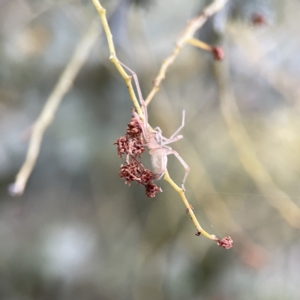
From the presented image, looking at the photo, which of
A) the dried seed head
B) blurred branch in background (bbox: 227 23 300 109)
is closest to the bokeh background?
blurred branch in background (bbox: 227 23 300 109)

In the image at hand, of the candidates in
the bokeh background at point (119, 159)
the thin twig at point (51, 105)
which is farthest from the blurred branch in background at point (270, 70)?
the thin twig at point (51, 105)

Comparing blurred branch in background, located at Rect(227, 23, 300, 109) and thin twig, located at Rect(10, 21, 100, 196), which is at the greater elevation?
blurred branch in background, located at Rect(227, 23, 300, 109)

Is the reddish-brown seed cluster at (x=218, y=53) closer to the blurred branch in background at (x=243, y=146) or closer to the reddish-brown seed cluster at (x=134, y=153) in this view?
the blurred branch in background at (x=243, y=146)

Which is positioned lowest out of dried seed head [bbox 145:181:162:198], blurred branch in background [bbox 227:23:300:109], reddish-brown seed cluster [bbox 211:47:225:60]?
dried seed head [bbox 145:181:162:198]

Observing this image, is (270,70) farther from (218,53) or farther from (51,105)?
(51,105)

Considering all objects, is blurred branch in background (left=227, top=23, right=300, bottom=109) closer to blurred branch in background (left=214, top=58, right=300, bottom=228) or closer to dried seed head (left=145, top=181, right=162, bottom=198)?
blurred branch in background (left=214, top=58, right=300, bottom=228)

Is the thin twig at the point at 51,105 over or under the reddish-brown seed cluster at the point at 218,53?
under

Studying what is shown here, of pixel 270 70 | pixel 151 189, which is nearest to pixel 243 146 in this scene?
pixel 270 70
